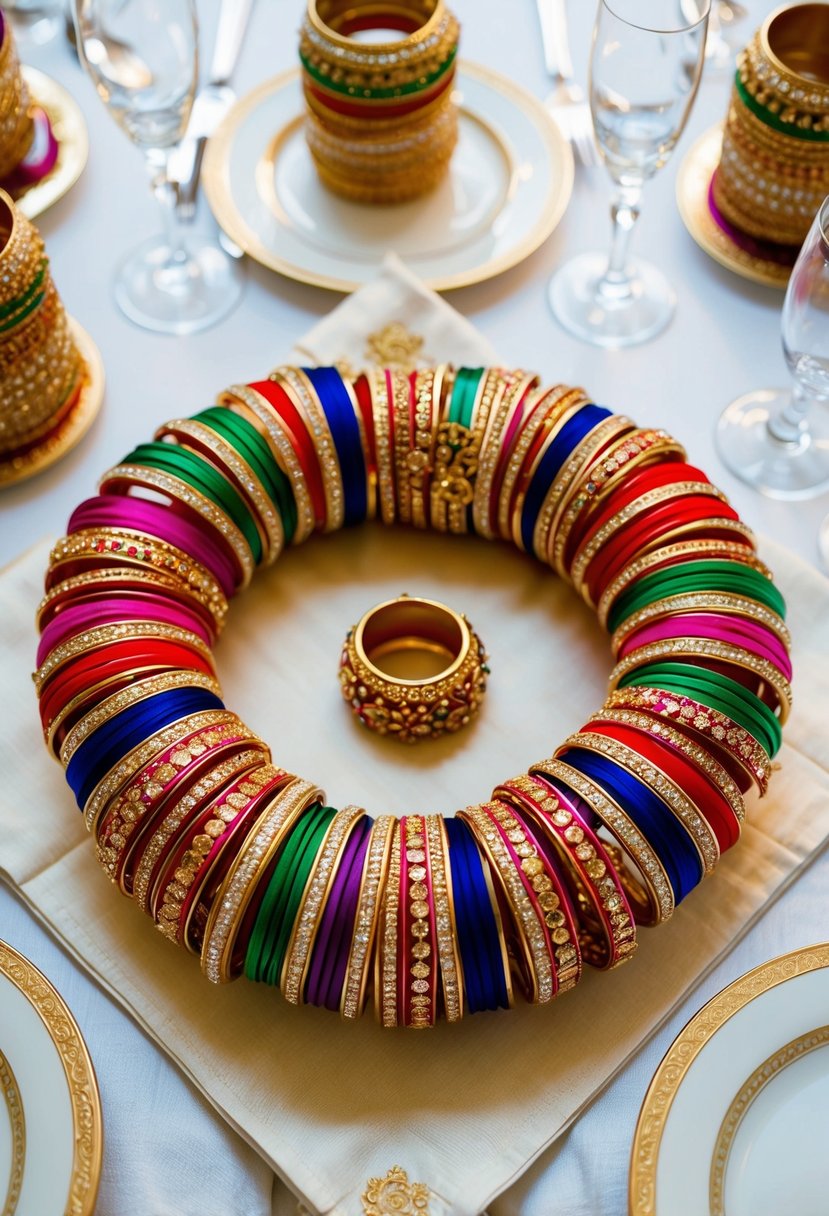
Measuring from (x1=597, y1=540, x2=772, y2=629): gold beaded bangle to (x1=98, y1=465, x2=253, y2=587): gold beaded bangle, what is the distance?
22 cm

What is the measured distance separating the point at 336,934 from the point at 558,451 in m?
0.31

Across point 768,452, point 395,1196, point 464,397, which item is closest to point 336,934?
point 395,1196

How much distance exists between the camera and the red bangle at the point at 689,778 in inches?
25.8

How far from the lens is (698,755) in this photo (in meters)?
0.66

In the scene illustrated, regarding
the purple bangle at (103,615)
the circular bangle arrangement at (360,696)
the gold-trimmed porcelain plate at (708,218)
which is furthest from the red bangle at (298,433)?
the gold-trimmed porcelain plate at (708,218)

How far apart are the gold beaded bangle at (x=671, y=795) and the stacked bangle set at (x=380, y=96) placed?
489 millimetres

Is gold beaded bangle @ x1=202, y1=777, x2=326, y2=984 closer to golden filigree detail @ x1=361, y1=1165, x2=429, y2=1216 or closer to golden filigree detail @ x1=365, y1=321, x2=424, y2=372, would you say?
golden filigree detail @ x1=361, y1=1165, x2=429, y2=1216

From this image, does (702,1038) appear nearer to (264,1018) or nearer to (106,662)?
(264,1018)

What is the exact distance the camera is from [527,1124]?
2.10 ft

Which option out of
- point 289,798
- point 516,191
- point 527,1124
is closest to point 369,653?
point 289,798

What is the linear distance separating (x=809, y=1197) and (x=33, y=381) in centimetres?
63

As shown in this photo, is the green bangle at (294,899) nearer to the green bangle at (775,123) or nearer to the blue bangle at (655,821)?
the blue bangle at (655,821)

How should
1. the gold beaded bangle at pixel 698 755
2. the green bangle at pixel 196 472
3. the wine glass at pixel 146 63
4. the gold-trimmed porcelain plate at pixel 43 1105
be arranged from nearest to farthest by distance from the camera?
1. the gold-trimmed porcelain plate at pixel 43 1105
2. the gold beaded bangle at pixel 698 755
3. the green bangle at pixel 196 472
4. the wine glass at pixel 146 63

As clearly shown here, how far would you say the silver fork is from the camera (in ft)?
3.36
